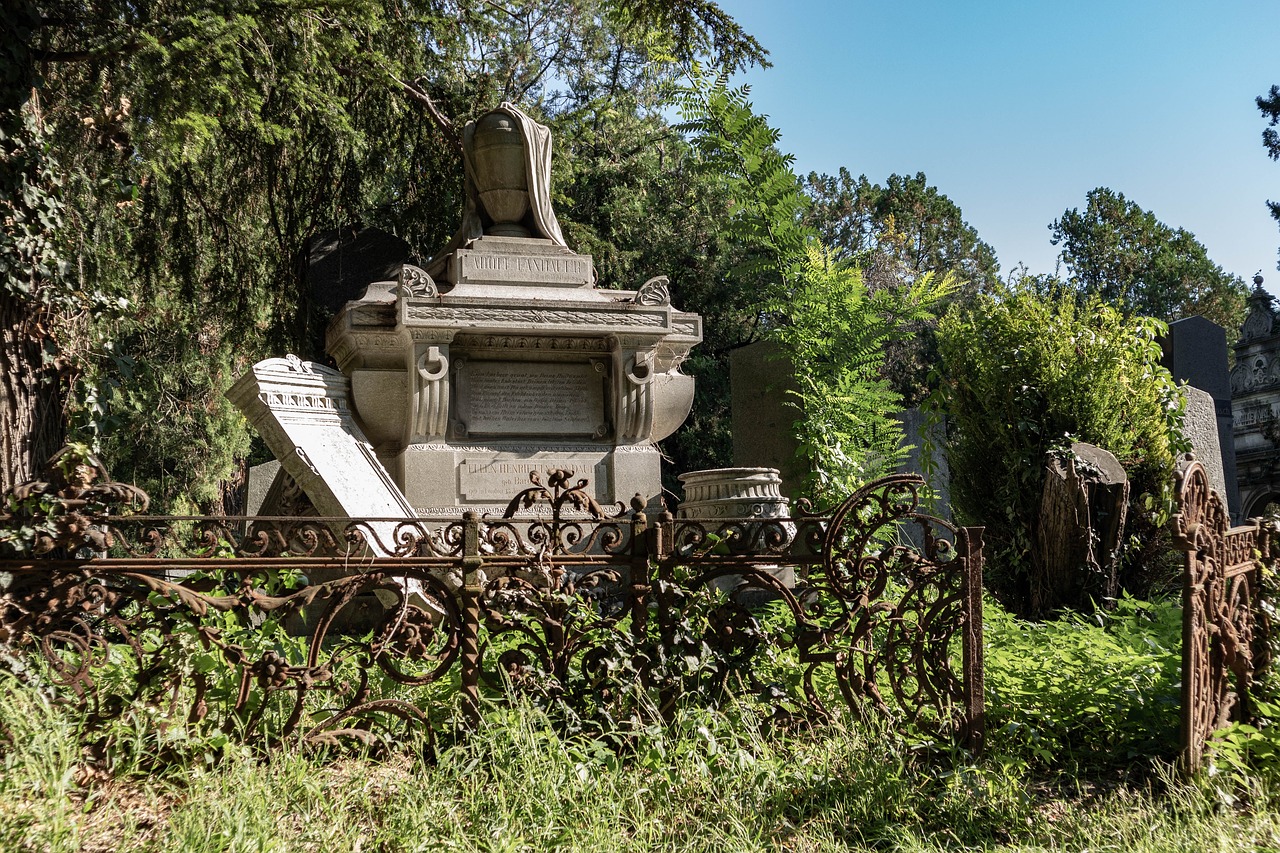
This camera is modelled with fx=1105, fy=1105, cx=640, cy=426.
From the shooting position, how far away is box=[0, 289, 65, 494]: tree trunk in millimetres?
4996

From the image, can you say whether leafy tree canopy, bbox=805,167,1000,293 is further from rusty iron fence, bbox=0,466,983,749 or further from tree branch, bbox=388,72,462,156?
rusty iron fence, bbox=0,466,983,749

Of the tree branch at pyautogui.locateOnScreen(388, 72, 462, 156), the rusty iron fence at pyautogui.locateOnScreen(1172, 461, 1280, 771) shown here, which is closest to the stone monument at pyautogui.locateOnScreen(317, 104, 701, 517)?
the tree branch at pyautogui.locateOnScreen(388, 72, 462, 156)

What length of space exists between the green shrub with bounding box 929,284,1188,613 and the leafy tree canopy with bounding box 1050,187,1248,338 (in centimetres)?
3456

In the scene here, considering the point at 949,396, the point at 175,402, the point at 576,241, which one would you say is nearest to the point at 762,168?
the point at 576,241

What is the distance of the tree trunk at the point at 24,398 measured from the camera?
5.00m

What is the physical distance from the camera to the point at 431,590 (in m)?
3.96

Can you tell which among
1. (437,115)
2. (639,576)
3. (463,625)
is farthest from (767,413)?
(463,625)

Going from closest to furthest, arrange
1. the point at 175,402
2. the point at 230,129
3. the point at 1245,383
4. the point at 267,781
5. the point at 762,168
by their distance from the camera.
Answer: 1. the point at 267,781
2. the point at 230,129
3. the point at 762,168
4. the point at 175,402
5. the point at 1245,383

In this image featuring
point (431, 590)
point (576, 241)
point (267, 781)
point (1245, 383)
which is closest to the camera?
point (267, 781)

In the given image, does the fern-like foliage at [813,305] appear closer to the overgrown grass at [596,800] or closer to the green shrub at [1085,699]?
the green shrub at [1085,699]

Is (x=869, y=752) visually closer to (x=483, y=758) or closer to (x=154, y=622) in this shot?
(x=483, y=758)

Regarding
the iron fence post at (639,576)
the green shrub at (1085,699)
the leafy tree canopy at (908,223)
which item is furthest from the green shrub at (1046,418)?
the leafy tree canopy at (908,223)

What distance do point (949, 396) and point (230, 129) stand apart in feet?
21.4

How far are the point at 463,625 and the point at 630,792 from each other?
84cm
